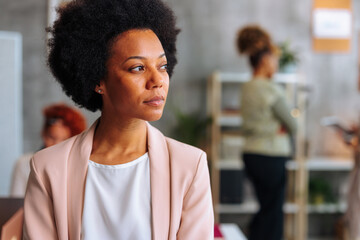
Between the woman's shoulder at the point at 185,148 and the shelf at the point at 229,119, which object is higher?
the woman's shoulder at the point at 185,148

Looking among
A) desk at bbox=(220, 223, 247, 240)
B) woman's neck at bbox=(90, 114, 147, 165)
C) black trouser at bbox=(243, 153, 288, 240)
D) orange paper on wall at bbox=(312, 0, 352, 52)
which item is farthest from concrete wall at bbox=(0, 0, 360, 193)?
woman's neck at bbox=(90, 114, 147, 165)

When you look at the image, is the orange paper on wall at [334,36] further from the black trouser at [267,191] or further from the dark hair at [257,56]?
the black trouser at [267,191]


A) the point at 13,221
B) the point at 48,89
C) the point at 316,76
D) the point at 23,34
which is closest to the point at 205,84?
the point at 316,76

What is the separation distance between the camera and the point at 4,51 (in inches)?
138

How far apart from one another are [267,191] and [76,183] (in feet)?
7.58

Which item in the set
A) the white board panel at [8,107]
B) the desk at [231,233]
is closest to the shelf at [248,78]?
the white board panel at [8,107]

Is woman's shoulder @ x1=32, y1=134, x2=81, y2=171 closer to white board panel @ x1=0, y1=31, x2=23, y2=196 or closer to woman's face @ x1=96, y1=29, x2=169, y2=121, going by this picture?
woman's face @ x1=96, y1=29, x2=169, y2=121

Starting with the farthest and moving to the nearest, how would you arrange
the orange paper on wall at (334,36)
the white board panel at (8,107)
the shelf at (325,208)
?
the orange paper on wall at (334,36) → the shelf at (325,208) → the white board panel at (8,107)

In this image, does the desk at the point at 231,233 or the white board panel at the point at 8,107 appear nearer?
the desk at the point at 231,233

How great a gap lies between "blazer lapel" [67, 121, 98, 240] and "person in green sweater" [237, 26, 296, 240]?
2072mm

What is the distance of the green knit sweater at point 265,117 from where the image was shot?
2795 mm

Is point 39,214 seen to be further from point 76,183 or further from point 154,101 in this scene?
point 154,101

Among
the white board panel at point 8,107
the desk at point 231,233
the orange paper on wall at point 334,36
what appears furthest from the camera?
the orange paper on wall at point 334,36

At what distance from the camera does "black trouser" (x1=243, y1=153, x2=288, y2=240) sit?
9.50 feet
